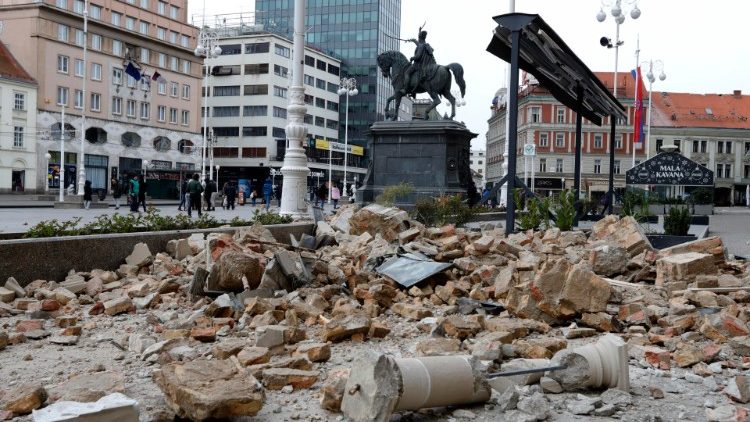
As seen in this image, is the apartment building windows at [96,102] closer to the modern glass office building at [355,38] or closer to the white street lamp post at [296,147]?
the modern glass office building at [355,38]

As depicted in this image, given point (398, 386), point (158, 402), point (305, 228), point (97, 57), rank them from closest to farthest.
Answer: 1. point (398, 386)
2. point (158, 402)
3. point (305, 228)
4. point (97, 57)

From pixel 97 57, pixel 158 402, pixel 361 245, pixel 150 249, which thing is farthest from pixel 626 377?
pixel 97 57

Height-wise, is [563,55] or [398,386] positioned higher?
[563,55]

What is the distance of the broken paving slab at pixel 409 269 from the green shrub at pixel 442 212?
5.88 m

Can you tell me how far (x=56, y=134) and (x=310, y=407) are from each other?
2189 inches

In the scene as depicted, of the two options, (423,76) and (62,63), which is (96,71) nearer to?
(62,63)

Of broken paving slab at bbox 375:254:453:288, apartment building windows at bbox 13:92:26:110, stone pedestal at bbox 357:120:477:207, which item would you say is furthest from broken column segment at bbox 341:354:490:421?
apartment building windows at bbox 13:92:26:110

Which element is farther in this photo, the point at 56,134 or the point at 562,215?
the point at 56,134

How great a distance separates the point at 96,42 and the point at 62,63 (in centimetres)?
415

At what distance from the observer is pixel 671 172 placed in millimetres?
21359

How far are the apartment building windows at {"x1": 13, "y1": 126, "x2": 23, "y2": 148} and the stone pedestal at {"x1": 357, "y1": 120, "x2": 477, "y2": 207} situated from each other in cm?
4063

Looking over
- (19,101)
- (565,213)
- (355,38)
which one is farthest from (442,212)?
(355,38)

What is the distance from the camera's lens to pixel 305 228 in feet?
41.3

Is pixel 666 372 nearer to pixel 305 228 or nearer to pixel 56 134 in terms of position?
pixel 305 228
